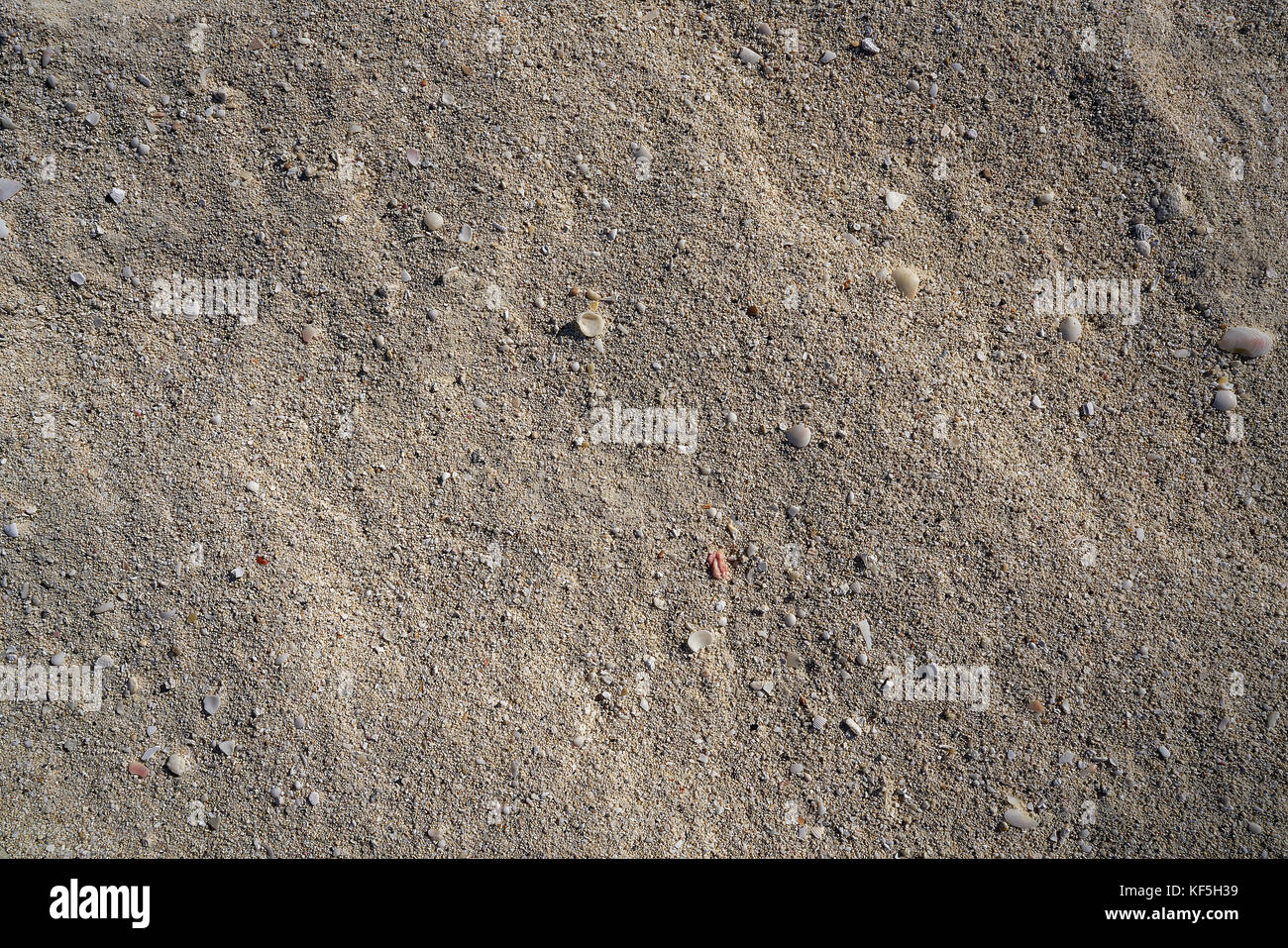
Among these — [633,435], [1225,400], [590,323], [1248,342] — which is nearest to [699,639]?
[633,435]

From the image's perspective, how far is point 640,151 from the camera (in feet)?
7.39

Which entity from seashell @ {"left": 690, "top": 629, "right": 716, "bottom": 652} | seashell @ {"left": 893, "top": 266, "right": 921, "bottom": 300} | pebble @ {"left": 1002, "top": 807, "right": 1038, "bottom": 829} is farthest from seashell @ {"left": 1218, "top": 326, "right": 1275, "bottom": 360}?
seashell @ {"left": 690, "top": 629, "right": 716, "bottom": 652}

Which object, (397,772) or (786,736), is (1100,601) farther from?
(397,772)

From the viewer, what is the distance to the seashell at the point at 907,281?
87.4 inches

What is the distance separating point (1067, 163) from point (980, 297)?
1.56 ft

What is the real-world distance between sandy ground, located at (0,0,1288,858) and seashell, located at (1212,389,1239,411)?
0.08 ft

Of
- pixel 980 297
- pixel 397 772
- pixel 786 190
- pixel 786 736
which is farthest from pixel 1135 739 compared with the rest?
pixel 397 772

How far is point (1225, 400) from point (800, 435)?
3.93 feet

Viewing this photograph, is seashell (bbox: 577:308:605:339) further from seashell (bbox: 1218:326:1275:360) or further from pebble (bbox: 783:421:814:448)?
seashell (bbox: 1218:326:1275:360)

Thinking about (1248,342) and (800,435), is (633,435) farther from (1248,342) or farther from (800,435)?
(1248,342)

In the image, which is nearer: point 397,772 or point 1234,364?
point 397,772

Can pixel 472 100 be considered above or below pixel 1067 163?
above

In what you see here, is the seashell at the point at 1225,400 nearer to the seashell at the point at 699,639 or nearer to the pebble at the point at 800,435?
the pebble at the point at 800,435

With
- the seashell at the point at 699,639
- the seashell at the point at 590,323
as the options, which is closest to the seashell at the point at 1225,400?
the seashell at the point at 699,639
